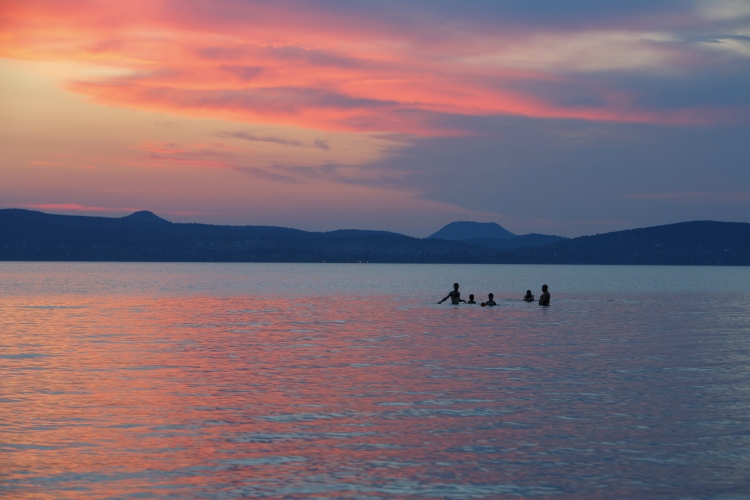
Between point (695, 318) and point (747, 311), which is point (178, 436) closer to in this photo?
point (695, 318)

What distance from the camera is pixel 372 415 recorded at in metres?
22.6

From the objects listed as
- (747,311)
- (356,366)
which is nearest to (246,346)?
(356,366)

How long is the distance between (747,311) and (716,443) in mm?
64412

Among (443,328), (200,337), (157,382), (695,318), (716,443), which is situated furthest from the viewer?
(695,318)

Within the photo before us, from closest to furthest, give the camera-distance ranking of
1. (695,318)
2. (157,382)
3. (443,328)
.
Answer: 1. (157,382)
2. (443,328)
3. (695,318)

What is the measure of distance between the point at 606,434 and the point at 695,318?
4968cm

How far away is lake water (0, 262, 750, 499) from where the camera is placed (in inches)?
631

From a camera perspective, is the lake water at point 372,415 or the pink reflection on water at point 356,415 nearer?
the lake water at point 372,415

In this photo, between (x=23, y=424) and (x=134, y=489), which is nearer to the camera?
(x=134, y=489)

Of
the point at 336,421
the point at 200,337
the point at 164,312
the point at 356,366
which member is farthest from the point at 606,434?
the point at 164,312

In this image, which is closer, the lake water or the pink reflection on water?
the lake water

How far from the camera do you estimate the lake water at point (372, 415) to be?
1603 cm

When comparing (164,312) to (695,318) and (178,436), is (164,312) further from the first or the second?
(178,436)

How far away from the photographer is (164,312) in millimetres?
69688
